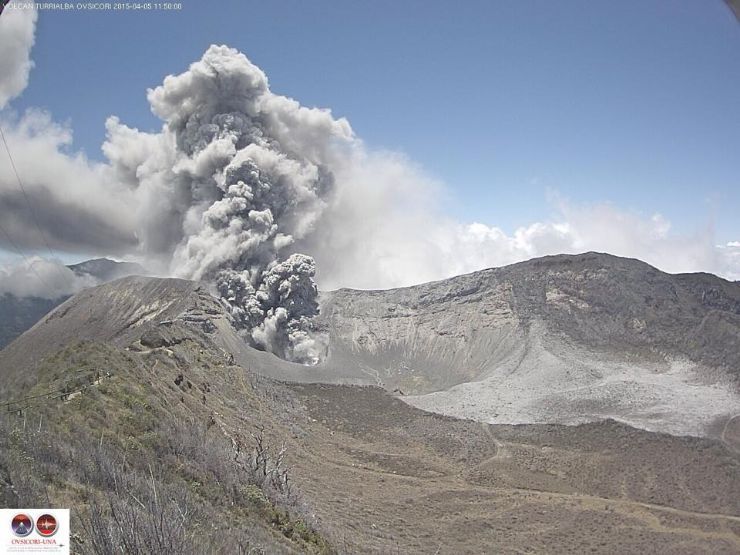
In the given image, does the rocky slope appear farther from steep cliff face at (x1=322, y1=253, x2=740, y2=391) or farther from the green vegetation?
steep cliff face at (x1=322, y1=253, x2=740, y2=391)

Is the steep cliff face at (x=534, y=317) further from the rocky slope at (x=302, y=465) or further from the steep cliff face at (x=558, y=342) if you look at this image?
the rocky slope at (x=302, y=465)

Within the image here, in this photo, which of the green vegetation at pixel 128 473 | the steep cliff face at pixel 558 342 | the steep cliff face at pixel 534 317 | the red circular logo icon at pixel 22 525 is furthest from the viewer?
the steep cliff face at pixel 534 317

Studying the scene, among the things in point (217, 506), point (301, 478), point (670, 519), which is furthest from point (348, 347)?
point (217, 506)

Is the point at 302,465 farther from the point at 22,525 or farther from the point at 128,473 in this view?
the point at 22,525

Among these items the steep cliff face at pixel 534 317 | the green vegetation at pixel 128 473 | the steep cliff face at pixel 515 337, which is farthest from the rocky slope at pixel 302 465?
the steep cliff face at pixel 534 317

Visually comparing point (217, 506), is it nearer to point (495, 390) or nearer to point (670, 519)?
point (670, 519)

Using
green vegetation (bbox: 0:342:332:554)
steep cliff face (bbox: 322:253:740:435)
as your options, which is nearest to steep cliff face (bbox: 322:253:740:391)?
steep cliff face (bbox: 322:253:740:435)
